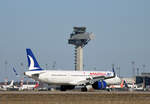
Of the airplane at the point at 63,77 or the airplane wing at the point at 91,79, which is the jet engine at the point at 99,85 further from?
the airplane wing at the point at 91,79

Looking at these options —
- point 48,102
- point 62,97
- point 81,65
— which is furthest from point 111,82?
point 81,65

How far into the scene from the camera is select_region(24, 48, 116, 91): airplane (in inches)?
3482

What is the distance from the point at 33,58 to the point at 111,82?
19353 millimetres

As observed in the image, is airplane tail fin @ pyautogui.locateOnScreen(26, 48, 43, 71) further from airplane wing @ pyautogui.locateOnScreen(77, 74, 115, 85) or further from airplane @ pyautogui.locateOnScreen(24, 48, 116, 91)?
airplane wing @ pyautogui.locateOnScreen(77, 74, 115, 85)

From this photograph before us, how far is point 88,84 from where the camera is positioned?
90.2 metres

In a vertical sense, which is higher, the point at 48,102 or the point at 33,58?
the point at 33,58

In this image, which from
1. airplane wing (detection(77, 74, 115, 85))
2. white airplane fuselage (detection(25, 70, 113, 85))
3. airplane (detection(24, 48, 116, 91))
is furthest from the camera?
airplane wing (detection(77, 74, 115, 85))

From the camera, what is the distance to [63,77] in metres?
90.2

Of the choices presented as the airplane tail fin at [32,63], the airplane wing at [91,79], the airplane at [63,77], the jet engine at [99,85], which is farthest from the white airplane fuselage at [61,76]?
the jet engine at [99,85]

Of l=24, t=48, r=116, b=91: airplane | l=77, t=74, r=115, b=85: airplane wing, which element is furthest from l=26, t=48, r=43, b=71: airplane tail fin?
l=77, t=74, r=115, b=85: airplane wing

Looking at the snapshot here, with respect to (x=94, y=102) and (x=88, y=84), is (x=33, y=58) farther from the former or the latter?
(x=94, y=102)

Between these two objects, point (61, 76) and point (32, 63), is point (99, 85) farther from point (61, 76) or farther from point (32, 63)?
point (32, 63)

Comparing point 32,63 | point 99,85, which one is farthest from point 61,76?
point 99,85

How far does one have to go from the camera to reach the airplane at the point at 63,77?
88438 millimetres
